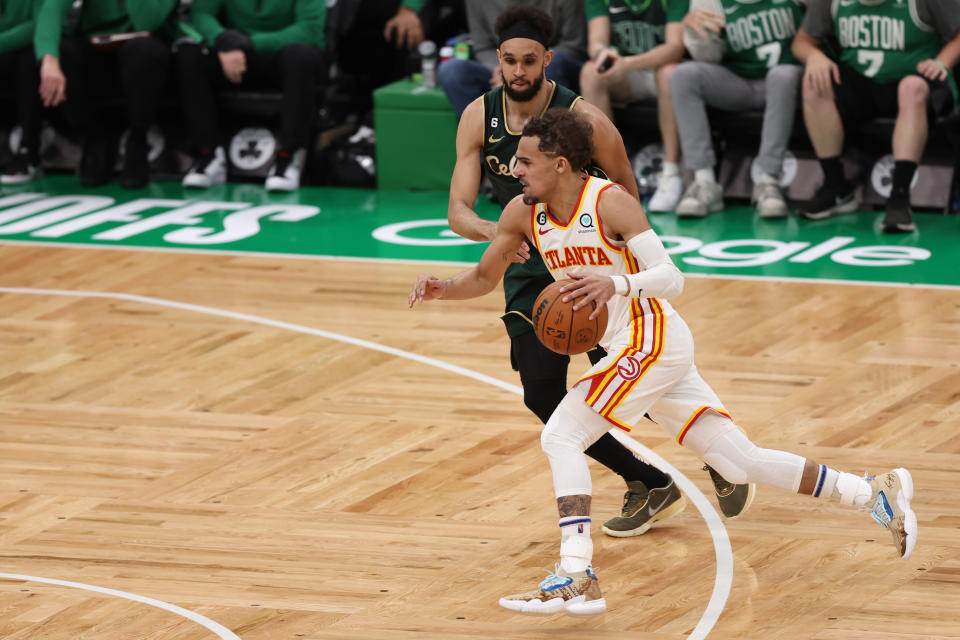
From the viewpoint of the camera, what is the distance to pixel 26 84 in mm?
11898

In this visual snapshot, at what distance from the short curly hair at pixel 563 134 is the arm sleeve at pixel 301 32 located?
22.7 ft

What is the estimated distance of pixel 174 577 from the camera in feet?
17.7

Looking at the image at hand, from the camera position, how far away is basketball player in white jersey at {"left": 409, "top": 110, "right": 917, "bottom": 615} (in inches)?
190

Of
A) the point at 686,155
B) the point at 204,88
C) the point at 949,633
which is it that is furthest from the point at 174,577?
the point at 204,88

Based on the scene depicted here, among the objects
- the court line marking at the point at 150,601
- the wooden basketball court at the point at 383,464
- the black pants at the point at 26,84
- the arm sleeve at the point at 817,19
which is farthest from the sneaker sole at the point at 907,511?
the black pants at the point at 26,84

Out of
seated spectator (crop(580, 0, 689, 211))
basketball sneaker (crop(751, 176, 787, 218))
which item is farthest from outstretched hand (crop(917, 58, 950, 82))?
seated spectator (crop(580, 0, 689, 211))

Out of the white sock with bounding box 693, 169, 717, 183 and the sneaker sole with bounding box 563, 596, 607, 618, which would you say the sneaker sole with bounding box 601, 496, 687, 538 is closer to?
the sneaker sole with bounding box 563, 596, 607, 618

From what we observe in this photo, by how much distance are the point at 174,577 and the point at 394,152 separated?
653cm

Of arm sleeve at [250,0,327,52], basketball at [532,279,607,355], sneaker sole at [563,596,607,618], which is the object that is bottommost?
sneaker sole at [563,596,607,618]

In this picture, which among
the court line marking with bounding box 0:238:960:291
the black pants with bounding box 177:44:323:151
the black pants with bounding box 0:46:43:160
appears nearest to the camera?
the court line marking with bounding box 0:238:960:291

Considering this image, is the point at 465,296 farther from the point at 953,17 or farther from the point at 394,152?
the point at 394,152

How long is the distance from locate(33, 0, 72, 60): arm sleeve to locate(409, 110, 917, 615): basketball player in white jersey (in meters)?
7.22

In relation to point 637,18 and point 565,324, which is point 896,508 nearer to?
point 565,324

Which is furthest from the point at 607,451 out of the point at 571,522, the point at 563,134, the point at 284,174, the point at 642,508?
the point at 284,174
